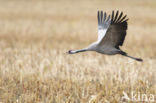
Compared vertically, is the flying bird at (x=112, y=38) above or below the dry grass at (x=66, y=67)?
above

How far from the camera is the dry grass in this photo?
404 cm

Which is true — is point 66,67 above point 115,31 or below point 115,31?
below

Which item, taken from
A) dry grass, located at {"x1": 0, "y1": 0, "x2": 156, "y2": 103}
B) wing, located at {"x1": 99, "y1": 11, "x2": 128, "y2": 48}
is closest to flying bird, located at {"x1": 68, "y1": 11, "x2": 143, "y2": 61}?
wing, located at {"x1": 99, "y1": 11, "x2": 128, "y2": 48}

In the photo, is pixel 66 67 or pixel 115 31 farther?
pixel 66 67

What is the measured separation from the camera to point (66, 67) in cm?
555

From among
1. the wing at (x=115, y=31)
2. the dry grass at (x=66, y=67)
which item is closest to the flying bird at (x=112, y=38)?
the wing at (x=115, y=31)

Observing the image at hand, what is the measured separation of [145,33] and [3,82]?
7361 millimetres

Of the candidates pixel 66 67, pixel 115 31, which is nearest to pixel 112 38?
pixel 115 31

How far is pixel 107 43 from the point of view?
12.3 feet

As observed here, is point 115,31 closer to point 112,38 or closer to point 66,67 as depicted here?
point 112,38

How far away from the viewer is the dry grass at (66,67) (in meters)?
4.04

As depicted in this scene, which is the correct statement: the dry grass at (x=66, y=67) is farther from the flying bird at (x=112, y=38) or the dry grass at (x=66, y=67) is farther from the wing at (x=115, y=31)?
the wing at (x=115, y=31)

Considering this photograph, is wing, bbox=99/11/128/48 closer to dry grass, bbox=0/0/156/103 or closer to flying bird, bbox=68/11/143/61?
flying bird, bbox=68/11/143/61

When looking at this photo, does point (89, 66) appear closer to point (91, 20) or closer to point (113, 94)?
point (113, 94)
